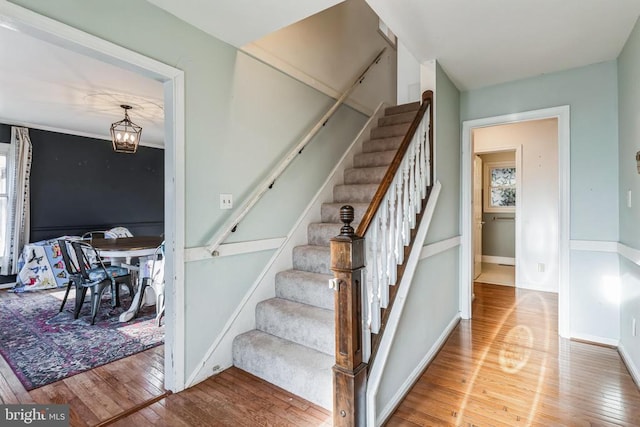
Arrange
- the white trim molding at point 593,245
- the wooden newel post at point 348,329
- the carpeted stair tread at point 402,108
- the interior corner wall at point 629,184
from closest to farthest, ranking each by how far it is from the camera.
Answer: the wooden newel post at point 348,329, the interior corner wall at point 629,184, the white trim molding at point 593,245, the carpeted stair tread at point 402,108

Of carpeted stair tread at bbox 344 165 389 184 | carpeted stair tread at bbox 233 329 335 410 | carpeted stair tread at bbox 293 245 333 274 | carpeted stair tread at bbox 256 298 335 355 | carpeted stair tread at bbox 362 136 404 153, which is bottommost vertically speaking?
carpeted stair tread at bbox 233 329 335 410

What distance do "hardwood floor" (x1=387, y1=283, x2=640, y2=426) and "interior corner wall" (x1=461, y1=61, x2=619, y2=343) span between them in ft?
0.92

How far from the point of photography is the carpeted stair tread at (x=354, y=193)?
10.5ft

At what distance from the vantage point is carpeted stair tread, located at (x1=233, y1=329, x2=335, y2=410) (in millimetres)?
1923

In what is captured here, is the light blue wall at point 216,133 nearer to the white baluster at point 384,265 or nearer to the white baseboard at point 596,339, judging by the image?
the white baluster at point 384,265

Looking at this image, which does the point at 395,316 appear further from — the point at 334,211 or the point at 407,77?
the point at 407,77

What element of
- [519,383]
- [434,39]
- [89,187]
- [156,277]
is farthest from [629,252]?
[89,187]

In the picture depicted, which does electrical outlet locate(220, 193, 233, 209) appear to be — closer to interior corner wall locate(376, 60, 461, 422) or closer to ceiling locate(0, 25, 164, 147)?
interior corner wall locate(376, 60, 461, 422)

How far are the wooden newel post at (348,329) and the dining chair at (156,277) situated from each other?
225cm

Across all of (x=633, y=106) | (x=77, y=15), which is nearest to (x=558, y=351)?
(x=633, y=106)

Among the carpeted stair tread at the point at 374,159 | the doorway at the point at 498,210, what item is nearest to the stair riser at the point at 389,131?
the carpeted stair tread at the point at 374,159

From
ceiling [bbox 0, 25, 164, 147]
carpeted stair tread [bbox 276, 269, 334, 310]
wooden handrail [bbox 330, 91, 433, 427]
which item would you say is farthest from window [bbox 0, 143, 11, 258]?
wooden handrail [bbox 330, 91, 433, 427]

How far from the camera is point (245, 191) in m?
2.53

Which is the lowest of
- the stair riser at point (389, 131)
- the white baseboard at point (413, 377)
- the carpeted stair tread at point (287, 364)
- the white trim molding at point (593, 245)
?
the white baseboard at point (413, 377)
